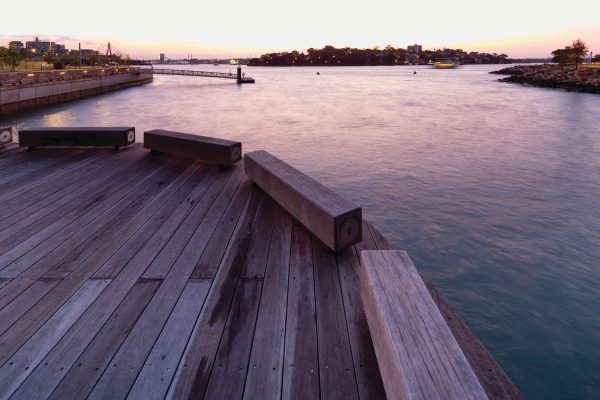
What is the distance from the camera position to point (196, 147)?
8.11 metres

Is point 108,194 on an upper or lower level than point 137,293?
upper

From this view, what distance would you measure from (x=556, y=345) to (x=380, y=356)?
205 inches

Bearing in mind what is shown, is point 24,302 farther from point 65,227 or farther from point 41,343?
point 65,227

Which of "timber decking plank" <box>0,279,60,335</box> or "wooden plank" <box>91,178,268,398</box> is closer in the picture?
"wooden plank" <box>91,178,268,398</box>

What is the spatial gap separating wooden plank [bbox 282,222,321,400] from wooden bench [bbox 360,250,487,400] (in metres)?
0.50

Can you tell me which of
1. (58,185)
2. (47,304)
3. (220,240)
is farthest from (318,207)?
(58,185)

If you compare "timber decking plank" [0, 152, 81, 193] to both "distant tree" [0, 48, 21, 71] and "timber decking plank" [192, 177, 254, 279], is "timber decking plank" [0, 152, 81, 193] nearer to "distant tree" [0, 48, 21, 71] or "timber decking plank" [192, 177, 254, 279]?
"timber decking plank" [192, 177, 254, 279]

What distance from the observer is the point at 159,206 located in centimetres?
596

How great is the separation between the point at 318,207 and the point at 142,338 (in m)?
2.22

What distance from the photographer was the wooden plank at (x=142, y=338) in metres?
2.66

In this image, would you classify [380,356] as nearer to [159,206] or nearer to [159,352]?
[159,352]

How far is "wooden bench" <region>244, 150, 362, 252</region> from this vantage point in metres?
4.24

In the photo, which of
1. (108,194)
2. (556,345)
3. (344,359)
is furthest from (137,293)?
(556,345)

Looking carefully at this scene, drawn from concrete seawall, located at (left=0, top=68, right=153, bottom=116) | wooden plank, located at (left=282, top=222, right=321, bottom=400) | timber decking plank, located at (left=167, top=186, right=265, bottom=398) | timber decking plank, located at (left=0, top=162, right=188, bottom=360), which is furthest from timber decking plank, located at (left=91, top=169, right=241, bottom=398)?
concrete seawall, located at (left=0, top=68, right=153, bottom=116)
